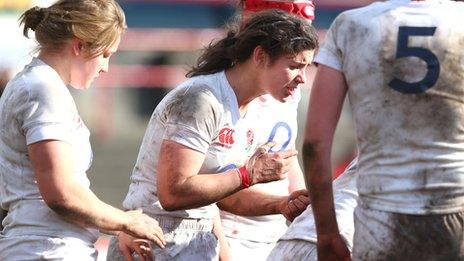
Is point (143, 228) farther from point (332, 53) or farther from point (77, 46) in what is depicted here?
point (332, 53)

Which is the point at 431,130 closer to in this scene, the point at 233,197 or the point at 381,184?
the point at 381,184

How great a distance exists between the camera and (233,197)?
694 cm

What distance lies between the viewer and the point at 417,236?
215 inches

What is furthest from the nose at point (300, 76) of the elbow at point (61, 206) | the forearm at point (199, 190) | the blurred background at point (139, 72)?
the blurred background at point (139, 72)

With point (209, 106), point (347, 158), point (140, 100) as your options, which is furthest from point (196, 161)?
point (140, 100)

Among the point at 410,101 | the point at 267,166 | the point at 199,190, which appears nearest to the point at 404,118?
the point at 410,101

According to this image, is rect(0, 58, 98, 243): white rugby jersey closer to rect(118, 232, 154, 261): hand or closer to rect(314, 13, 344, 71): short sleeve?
rect(118, 232, 154, 261): hand

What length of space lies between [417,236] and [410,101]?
46 cm

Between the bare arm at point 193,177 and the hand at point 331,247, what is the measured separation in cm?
63

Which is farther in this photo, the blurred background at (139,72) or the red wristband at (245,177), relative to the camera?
the blurred background at (139,72)

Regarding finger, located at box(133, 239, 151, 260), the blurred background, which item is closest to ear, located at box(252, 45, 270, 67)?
finger, located at box(133, 239, 151, 260)

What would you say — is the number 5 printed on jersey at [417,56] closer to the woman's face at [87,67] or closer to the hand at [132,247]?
the woman's face at [87,67]

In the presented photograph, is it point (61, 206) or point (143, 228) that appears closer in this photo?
point (61, 206)

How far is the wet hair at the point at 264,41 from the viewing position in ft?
21.1
